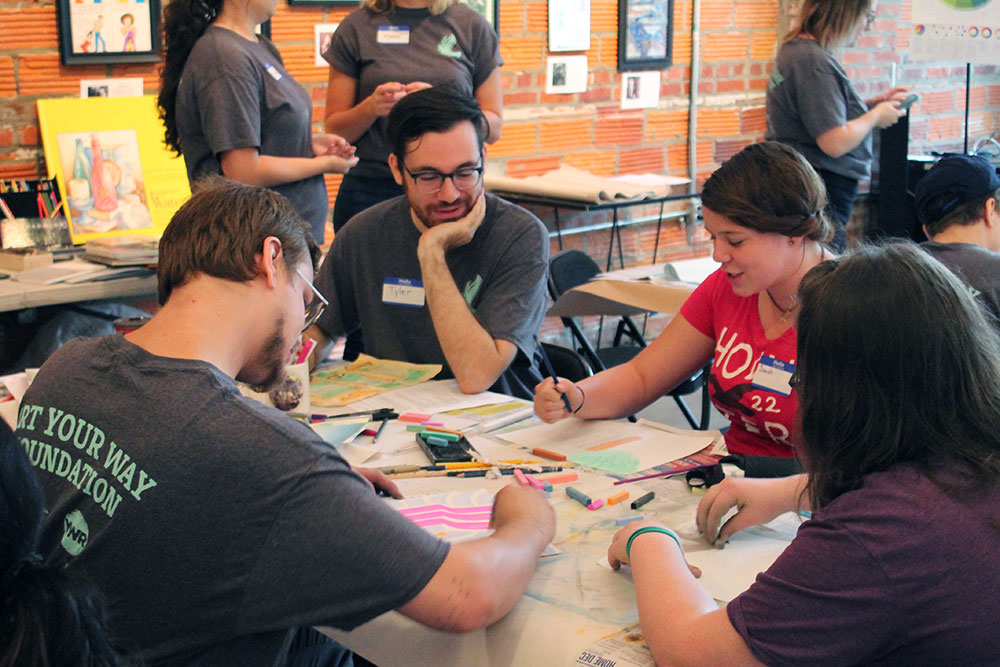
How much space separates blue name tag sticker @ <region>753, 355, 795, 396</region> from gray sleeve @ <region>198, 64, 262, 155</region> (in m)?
1.75

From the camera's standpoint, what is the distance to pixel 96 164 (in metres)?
3.53

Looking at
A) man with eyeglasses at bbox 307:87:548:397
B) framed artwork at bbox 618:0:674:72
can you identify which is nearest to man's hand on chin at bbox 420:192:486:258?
man with eyeglasses at bbox 307:87:548:397

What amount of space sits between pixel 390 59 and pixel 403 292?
46.9 inches

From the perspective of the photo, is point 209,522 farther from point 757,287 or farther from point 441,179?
point 441,179

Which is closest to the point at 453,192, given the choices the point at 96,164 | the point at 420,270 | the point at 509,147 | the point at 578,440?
the point at 420,270

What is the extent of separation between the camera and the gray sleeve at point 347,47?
3350mm

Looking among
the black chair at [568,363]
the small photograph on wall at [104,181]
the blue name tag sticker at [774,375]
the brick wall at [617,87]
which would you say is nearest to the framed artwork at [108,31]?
the brick wall at [617,87]

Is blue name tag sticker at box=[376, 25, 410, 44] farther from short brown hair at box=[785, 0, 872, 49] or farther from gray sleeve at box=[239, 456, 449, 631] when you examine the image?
gray sleeve at box=[239, 456, 449, 631]

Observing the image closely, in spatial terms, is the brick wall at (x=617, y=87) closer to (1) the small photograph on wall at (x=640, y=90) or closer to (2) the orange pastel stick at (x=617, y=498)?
(1) the small photograph on wall at (x=640, y=90)

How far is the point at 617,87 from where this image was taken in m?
4.92

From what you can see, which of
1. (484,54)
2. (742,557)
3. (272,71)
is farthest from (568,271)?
(742,557)

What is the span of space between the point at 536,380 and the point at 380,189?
119 cm

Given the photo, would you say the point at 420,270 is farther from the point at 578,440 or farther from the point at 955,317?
the point at 955,317

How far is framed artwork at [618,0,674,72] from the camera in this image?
4848 millimetres
